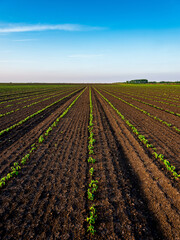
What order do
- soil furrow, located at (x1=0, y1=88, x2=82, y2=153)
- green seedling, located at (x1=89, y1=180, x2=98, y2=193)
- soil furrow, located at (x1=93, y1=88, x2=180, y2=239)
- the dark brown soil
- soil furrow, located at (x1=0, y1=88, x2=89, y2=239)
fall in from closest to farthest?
soil furrow, located at (x1=0, y1=88, x2=89, y2=239)
soil furrow, located at (x1=93, y1=88, x2=180, y2=239)
green seedling, located at (x1=89, y1=180, x2=98, y2=193)
the dark brown soil
soil furrow, located at (x1=0, y1=88, x2=82, y2=153)

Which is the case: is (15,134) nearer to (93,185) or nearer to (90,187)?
(90,187)

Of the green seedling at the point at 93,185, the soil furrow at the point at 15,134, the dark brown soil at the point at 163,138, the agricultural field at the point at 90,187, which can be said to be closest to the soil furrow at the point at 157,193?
Result: the agricultural field at the point at 90,187

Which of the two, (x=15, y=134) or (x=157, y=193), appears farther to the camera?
(x=15, y=134)

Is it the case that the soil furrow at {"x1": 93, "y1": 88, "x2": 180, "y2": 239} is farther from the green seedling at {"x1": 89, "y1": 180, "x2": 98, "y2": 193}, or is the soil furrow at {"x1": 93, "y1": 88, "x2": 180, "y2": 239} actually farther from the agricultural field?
the green seedling at {"x1": 89, "y1": 180, "x2": 98, "y2": 193}

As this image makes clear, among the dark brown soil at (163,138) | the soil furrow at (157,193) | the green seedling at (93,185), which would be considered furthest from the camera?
the dark brown soil at (163,138)

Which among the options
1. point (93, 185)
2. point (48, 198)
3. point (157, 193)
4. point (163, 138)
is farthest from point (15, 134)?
point (163, 138)

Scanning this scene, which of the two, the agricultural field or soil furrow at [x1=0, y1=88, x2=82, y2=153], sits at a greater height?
soil furrow at [x1=0, y1=88, x2=82, y2=153]

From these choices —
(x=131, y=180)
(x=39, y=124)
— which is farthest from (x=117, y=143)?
(x=39, y=124)

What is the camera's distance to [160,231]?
13.4ft

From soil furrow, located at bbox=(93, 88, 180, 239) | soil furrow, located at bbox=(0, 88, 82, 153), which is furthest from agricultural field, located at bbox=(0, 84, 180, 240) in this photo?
soil furrow, located at bbox=(0, 88, 82, 153)

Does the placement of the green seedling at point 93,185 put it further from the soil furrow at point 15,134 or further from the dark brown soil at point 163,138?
the soil furrow at point 15,134

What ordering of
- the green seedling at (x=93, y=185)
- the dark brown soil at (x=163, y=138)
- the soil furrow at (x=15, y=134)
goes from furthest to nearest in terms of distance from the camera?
the soil furrow at (x=15, y=134) < the dark brown soil at (x=163, y=138) < the green seedling at (x=93, y=185)

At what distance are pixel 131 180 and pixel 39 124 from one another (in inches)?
417

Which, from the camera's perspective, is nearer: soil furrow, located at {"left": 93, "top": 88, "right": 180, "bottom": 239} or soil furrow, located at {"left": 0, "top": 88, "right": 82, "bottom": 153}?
soil furrow, located at {"left": 93, "top": 88, "right": 180, "bottom": 239}
